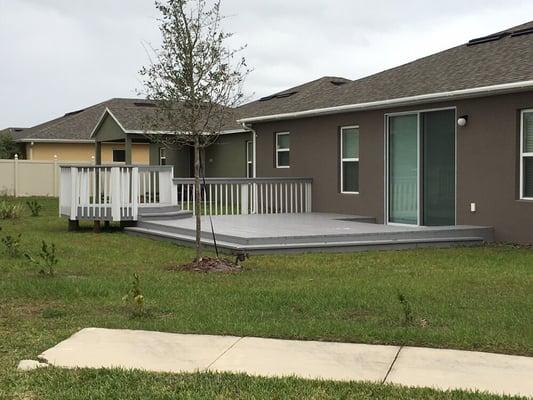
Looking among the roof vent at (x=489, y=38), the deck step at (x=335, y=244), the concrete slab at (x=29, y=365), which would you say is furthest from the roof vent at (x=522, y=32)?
the concrete slab at (x=29, y=365)

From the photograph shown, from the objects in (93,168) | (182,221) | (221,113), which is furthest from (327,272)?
(93,168)

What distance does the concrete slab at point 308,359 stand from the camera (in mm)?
5176

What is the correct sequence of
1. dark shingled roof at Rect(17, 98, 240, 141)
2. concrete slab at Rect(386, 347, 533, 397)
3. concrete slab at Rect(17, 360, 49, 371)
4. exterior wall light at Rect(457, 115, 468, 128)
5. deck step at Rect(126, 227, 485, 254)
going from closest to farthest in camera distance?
1. concrete slab at Rect(386, 347, 533, 397)
2. concrete slab at Rect(17, 360, 49, 371)
3. deck step at Rect(126, 227, 485, 254)
4. exterior wall light at Rect(457, 115, 468, 128)
5. dark shingled roof at Rect(17, 98, 240, 141)

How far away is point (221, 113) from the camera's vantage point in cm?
1048

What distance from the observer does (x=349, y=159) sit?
1711 centimetres

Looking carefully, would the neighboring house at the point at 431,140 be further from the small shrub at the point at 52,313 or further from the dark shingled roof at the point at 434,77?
the small shrub at the point at 52,313

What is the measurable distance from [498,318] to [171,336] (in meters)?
3.04

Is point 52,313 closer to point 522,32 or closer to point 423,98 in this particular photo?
point 423,98

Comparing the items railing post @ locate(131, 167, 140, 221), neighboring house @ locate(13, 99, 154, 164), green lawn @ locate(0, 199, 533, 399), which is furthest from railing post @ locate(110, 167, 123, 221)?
neighboring house @ locate(13, 99, 154, 164)

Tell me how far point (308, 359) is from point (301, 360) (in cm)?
6

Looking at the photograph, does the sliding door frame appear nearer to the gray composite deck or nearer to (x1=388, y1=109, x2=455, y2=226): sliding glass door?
(x1=388, y1=109, x2=455, y2=226): sliding glass door

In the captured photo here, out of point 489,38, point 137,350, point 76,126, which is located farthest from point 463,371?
point 76,126

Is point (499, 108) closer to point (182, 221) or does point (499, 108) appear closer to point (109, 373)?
point (182, 221)

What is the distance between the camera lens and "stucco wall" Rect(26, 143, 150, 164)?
3647cm
